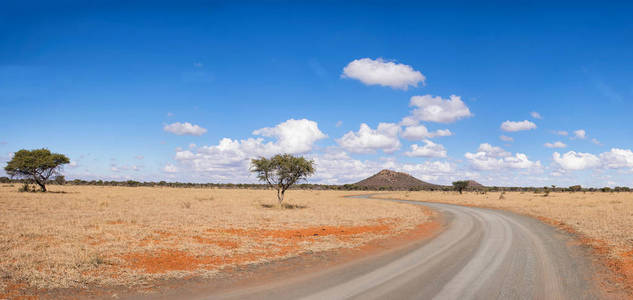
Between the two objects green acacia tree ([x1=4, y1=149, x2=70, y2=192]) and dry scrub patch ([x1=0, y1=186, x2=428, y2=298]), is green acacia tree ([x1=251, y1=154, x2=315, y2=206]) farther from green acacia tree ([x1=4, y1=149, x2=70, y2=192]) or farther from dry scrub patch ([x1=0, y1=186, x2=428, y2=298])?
green acacia tree ([x1=4, y1=149, x2=70, y2=192])

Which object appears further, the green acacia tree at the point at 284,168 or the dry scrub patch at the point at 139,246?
the green acacia tree at the point at 284,168

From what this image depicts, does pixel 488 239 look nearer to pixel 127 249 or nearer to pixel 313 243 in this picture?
pixel 313 243

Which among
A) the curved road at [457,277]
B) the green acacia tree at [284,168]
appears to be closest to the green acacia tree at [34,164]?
the green acacia tree at [284,168]

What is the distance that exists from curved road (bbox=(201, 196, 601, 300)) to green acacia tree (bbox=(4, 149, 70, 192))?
62.7 metres

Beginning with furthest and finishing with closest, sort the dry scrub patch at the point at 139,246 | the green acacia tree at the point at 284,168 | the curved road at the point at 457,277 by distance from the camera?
the green acacia tree at the point at 284,168 → the dry scrub patch at the point at 139,246 → the curved road at the point at 457,277

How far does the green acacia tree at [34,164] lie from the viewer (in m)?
55.3

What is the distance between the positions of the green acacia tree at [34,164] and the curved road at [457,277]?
62.7 m

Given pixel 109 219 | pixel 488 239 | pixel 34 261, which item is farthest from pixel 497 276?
pixel 109 219

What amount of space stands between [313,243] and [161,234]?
8.02 m

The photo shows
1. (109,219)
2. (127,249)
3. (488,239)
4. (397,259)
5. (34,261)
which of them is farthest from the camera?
(109,219)

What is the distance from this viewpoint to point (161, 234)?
18.4m

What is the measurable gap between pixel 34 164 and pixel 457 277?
216 ft

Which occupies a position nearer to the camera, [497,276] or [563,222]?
[497,276]

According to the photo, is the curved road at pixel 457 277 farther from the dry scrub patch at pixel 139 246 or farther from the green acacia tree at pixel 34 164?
the green acacia tree at pixel 34 164
